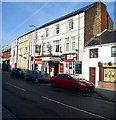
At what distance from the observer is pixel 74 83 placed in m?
19.6

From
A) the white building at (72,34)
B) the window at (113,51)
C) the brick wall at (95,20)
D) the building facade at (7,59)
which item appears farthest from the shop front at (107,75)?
the building facade at (7,59)

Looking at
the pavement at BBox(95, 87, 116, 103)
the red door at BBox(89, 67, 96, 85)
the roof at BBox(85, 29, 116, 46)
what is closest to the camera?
the pavement at BBox(95, 87, 116, 103)

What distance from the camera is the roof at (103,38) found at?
84.3 feet

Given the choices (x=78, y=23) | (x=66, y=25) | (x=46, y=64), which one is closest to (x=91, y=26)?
(x=78, y=23)

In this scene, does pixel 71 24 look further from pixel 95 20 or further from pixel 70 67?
pixel 70 67

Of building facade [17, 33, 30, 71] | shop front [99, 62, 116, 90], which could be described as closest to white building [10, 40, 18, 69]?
building facade [17, 33, 30, 71]

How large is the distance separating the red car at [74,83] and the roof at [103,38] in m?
7.21

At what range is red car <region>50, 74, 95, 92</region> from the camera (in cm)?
1922

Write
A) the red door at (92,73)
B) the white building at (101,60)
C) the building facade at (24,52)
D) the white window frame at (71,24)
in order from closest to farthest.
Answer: the white building at (101,60) < the red door at (92,73) < the white window frame at (71,24) < the building facade at (24,52)

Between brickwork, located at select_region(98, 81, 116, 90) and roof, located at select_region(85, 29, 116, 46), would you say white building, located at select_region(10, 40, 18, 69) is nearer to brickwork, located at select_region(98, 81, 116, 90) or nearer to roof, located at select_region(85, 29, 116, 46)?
roof, located at select_region(85, 29, 116, 46)

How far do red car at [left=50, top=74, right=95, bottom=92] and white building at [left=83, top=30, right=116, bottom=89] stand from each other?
508cm

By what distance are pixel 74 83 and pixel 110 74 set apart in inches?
260

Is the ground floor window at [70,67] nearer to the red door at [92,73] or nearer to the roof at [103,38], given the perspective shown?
the red door at [92,73]

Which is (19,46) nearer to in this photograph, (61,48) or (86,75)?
(61,48)
